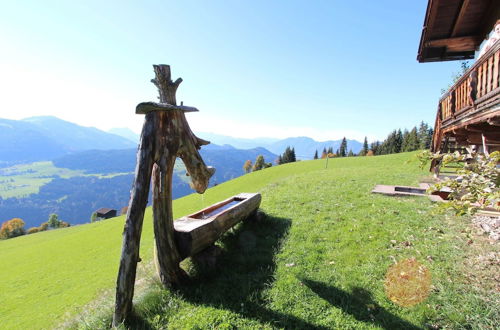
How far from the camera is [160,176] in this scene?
15.3ft

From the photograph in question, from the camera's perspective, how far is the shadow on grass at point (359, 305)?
380 cm

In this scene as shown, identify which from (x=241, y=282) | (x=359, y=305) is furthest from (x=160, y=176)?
(x=359, y=305)

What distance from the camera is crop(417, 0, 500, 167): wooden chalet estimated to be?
5258 millimetres

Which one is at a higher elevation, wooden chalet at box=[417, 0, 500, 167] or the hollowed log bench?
wooden chalet at box=[417, 0, 500, 167]

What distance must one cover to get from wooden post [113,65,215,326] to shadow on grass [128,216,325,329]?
17.2 inches

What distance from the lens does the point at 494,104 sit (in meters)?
5.00

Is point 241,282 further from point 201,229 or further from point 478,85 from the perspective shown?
point 478,85

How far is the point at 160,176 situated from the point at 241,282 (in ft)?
9.12

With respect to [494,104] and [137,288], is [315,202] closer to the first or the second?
[494,104]

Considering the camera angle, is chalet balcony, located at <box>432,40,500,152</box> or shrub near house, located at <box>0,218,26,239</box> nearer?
chalet balcony, located at <box>432,40,500,152</box>

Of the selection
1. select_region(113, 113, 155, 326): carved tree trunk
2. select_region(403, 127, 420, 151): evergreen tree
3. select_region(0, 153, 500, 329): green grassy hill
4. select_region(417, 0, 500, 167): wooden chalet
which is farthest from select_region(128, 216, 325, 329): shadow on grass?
select_region(403, 127, 420, 151): evergreen tree

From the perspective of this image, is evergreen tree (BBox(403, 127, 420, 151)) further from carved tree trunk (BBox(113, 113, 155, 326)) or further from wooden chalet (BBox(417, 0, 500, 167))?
carved tree trunk (BBox(113, 113, 155, 326))

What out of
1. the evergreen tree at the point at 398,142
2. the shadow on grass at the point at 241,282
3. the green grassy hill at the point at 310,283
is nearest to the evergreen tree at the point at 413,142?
the evergreen tree at the point at 398,142

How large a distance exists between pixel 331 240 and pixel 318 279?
1.82m
